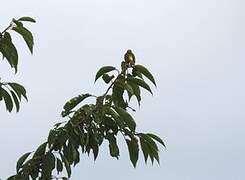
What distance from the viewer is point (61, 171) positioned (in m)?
3.83

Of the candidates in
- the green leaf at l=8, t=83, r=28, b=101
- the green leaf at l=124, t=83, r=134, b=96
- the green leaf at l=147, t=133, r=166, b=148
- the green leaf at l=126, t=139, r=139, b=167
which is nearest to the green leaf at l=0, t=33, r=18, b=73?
the green leaf at l=8, t=83, r=28, b=101

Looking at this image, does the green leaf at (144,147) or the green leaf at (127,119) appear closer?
the green leaf at (127,119)

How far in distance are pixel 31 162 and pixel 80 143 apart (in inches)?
15.6

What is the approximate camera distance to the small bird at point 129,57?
3.62 meters

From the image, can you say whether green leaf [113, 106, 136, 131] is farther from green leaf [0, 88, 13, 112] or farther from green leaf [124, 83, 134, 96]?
green leaf [0, 88, 13, 112]

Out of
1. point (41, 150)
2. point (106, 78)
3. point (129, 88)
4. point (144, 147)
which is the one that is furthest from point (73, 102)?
point (144, 147)

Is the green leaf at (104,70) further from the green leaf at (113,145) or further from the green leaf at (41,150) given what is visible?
the green leaf at (41,150)

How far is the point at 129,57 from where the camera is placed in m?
3.63

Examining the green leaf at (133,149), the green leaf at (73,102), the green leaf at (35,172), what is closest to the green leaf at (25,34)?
the green leaf at (73,102)

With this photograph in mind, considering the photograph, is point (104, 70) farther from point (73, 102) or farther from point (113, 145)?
point (113, 145)

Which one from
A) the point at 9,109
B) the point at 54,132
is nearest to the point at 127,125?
the point at 54,132

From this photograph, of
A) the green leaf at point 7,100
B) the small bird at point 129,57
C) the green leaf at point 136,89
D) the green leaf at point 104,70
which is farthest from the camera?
the green leaf at point 7,100

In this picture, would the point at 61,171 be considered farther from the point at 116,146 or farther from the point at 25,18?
the point at 25,18

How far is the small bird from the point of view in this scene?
362cm
